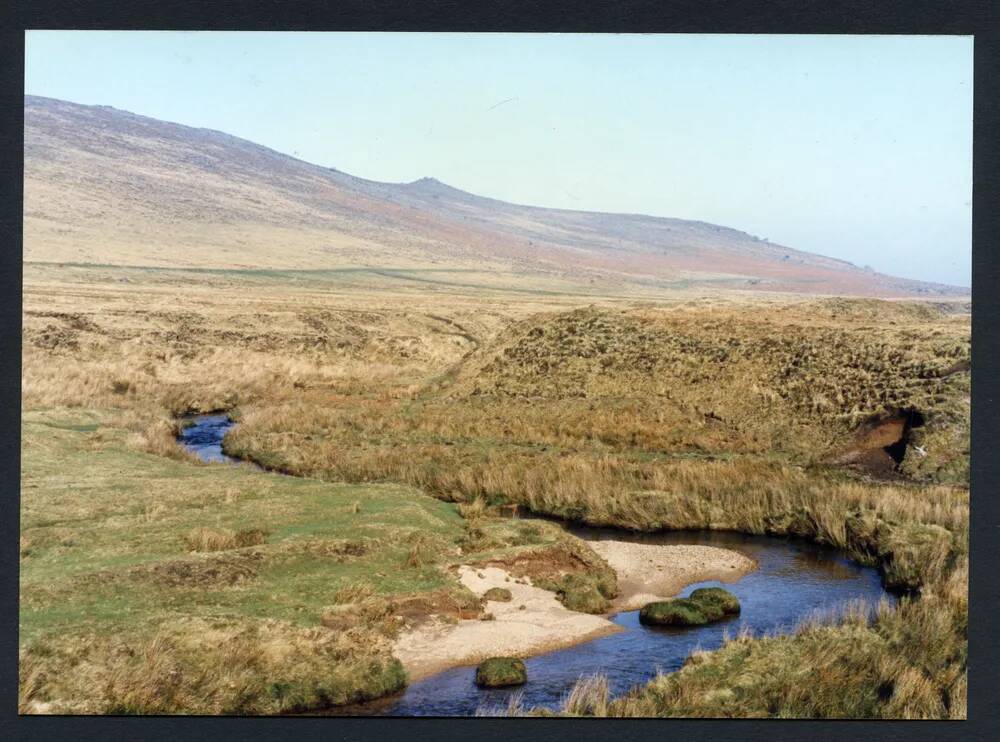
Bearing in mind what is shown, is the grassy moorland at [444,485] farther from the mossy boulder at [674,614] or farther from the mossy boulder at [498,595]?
the mossy boulder at [674,614]

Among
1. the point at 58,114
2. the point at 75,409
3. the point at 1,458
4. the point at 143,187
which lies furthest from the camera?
the point at 58,114

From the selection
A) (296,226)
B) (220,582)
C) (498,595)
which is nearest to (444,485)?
(498,595)

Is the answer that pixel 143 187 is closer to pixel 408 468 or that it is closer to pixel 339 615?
pixel 408 468

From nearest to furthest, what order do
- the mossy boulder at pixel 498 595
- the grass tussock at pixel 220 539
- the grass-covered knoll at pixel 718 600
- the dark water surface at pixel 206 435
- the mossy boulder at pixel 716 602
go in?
1. the mossy boulder at pixel 716 602
2. the grass-covered knoll at pixel 718 600
3. the mossy boulder at pixel 498 595
4. the grass tussock at pixel 220 539
5. the dark water surface at pixel 206 435

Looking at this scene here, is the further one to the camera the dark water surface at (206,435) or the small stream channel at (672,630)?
the dark water surface at (206,435)

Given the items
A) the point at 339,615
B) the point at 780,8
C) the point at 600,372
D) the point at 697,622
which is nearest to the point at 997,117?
the point at 780,8

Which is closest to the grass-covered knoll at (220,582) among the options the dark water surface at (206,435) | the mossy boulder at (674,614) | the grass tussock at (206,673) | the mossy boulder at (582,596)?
the grass tussock at (206,673)

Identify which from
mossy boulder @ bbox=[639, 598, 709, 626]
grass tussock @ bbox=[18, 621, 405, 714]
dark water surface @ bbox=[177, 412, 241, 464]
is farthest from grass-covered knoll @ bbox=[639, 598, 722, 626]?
dark water surface @ bbox=[177, 412, 241, 464]
